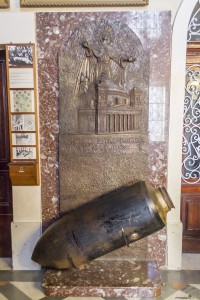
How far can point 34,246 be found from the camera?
3236 mm

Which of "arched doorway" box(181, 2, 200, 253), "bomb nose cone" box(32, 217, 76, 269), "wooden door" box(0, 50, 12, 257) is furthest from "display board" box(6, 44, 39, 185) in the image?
"arched doorway" box(181, 2, 200, 253)

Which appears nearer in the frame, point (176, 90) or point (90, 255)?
point (90, 255)

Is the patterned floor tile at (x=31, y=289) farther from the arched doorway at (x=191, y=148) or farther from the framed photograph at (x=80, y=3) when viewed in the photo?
the framed photograph at (x=80, y=3)

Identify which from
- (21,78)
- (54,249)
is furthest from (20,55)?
(54,249)

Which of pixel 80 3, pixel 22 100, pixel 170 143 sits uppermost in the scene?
pixel 80 3

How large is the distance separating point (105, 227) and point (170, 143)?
103 cm

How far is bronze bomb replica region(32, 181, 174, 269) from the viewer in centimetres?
269

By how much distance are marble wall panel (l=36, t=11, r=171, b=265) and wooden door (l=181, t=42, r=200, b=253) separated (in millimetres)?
398

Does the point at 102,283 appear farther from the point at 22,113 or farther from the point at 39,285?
the point at 22,113

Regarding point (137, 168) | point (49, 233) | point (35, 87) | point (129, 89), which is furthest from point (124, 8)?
point (49, 233)

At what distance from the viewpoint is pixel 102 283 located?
277cm

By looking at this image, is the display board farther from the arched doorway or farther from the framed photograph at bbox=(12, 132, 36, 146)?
the arched doorway

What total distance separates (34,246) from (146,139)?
1.51m

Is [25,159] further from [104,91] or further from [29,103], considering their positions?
[104,91]
